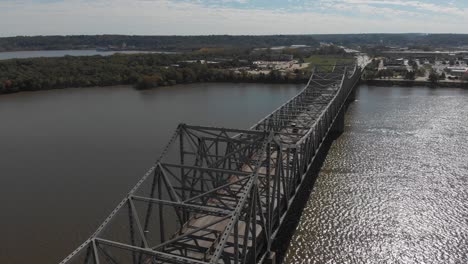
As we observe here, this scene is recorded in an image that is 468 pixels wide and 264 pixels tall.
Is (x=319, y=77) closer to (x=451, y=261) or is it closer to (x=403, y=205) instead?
(x=403, y=205)

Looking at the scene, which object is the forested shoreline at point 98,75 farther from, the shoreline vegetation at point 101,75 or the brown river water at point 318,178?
the brown river water at point 318,178

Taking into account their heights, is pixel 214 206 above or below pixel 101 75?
below

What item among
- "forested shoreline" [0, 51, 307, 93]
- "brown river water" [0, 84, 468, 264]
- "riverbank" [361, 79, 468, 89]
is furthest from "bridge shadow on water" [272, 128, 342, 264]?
"riverbank" [361, 79, 468, 89]

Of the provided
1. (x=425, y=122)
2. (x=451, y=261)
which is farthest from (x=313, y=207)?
(x=425, y=122)

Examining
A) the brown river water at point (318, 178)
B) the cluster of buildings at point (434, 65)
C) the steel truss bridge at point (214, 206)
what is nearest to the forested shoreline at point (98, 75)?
the brown river water at point (318, 178)

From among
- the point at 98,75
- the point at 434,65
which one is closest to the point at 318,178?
the point at 98,75

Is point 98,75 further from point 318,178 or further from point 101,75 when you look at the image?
point 318,178

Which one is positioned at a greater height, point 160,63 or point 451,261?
point 160,63

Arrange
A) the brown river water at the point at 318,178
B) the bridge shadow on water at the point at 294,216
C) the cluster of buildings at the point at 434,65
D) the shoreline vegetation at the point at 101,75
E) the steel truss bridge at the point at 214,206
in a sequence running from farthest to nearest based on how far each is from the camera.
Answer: the cluster of buildings at the point at 434,65, the shoreline vegetation at the point at 101,75, the brown river water at the point at 318,178, the bridge shadow on water at the point at 294,216, the steel truss bridge at the point at 214,206
